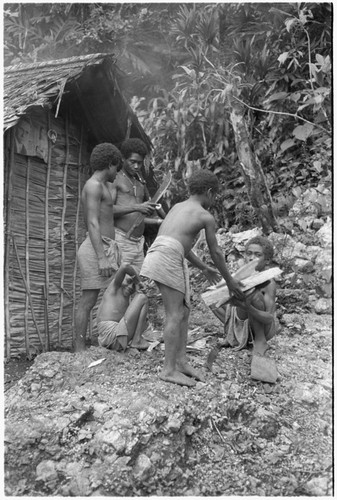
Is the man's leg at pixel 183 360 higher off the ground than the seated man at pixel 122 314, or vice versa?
the seated man at pixel 122 314

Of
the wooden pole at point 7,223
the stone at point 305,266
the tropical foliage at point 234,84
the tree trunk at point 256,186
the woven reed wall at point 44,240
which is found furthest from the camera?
the tropical foliage at point 234,84

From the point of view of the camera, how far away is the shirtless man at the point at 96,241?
4172mm

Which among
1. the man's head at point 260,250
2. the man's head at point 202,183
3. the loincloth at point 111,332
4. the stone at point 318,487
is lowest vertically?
the stone at point 318,487

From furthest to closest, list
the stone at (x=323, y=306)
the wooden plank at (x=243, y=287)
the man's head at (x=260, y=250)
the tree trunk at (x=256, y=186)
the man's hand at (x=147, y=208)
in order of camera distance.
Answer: the tree trunk at (x=256, y=186), the stone at (x=323, y=306), the man's hand at (x=147, y=208), the man's head at (x=260, y=250), the wooden plank at (x=243, y=287)

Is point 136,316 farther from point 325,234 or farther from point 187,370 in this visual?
point 325,234

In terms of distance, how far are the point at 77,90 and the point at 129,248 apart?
1.65m

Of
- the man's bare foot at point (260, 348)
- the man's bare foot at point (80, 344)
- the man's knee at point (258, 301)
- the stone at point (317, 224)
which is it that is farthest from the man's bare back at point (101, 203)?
the stone at point (317, 224)

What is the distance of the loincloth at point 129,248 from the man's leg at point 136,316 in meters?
0.70

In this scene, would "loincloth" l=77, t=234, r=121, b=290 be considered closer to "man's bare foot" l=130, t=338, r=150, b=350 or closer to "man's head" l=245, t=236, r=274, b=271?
"man's bare foot" l=130, t=338, r=150, b=350

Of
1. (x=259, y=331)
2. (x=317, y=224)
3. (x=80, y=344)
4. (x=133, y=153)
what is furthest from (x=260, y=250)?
(x=317, y=224)

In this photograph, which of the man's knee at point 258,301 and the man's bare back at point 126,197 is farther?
the man's bare back at point 126,197

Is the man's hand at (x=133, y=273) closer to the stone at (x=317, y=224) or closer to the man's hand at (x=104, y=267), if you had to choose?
the man's hand at (x=104, y=267)

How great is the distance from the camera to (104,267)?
4.15 meters

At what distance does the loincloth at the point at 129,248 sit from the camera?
4.76 meters
